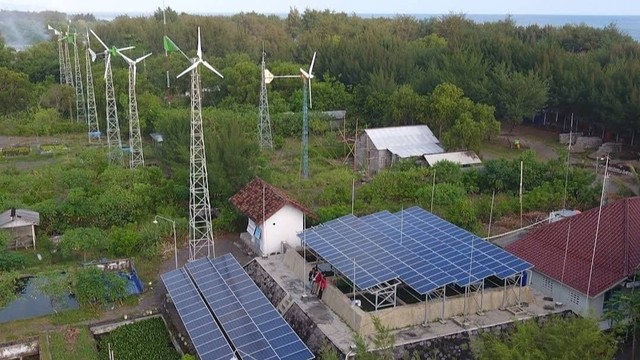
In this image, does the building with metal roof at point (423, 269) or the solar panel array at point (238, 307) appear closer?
the solar panel array at point (238, 307)

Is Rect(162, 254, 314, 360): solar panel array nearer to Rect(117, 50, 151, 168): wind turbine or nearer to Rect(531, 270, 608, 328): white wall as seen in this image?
Rect(531, 270, 608, 328): white wall

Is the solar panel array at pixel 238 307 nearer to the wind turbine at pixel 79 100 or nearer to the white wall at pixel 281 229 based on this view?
the white wall at pixel 281 229

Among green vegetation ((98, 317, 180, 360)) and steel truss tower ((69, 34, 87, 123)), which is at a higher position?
steel truss tower ((69, 34, 87, 123))

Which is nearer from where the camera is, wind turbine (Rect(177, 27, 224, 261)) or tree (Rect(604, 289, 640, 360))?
tree (Rect(604, 289, 640, 360))

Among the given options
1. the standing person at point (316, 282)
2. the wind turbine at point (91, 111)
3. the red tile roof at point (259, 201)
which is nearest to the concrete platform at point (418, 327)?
the standing person at point (316, 282)

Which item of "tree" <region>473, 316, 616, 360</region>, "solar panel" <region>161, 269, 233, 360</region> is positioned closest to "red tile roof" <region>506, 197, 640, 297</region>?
"tree" <region>473, 316, 616, 360</region>

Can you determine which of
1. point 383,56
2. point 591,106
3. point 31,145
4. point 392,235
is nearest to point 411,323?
point 392,235
